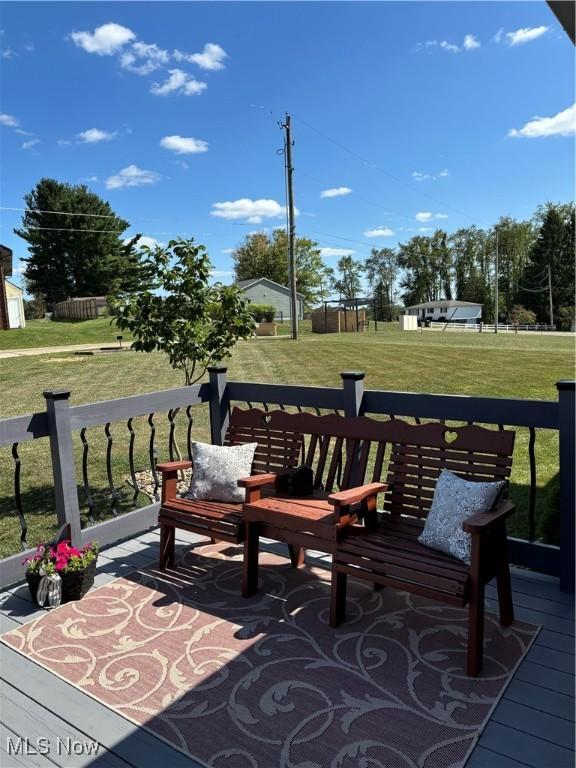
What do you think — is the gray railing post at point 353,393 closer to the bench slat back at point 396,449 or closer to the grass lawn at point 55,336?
the bench slat back at point 396,449

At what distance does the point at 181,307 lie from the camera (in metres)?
4.57

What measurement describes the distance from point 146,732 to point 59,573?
1.17 m

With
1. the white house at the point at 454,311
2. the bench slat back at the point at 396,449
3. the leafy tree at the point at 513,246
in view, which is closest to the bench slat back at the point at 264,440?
the bench slat back at the point at 396,449

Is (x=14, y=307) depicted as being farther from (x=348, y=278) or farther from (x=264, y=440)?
(x=348, y=278)

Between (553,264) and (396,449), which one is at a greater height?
(553,264)

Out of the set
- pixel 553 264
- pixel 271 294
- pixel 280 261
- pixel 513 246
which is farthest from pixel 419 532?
pixel 513 246

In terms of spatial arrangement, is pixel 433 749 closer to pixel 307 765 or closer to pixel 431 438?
pixel 307 765

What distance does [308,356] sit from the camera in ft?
50.1

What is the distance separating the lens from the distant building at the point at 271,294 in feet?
126

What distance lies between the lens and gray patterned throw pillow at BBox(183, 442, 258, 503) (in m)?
3.20

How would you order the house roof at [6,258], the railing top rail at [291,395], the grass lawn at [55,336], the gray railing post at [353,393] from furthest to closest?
the grass lawn at [55,336] → the house roof at [6,258] → the railing top rail at [291,395] → the gray railing post at [353,393]

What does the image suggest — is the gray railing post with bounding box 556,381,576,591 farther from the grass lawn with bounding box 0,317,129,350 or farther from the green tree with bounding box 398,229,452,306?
the green tree with bounding box 398,229,452,306

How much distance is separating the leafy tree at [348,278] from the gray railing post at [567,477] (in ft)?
211

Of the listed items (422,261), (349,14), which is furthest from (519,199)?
(349,14)
